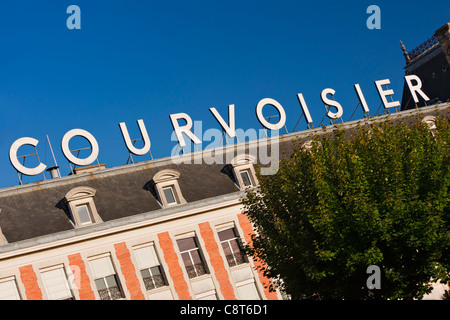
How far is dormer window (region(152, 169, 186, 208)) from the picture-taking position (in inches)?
1388

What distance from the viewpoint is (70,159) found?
118 feet

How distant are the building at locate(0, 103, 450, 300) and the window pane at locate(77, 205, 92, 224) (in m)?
0.06

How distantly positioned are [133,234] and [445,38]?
31660mm

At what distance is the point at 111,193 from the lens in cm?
3481

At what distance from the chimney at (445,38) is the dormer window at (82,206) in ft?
105

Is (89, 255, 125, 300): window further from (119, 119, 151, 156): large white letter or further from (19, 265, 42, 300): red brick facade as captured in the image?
(119, 119, 151, 156): large white letter

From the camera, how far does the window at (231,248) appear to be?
35438 mm

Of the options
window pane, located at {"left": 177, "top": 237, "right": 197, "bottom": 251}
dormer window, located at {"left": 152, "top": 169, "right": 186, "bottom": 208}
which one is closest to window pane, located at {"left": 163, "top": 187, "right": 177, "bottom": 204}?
dormer window, located at {"left": 152, "top": 169, "right": 186, "bottom": 208}

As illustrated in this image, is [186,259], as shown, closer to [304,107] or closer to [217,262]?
[217,262]

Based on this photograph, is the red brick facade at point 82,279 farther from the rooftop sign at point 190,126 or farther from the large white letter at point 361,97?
the large white letter at point 361,97

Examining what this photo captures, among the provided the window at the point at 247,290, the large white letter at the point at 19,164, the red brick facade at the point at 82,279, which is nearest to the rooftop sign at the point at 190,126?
the large white letter at the point at 19,164

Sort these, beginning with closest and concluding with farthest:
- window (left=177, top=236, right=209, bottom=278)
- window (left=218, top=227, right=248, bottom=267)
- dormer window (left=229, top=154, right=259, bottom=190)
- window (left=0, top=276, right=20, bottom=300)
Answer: window (left=0, top=276, right=20, bottom=300)
window (left=177, top=236, right=209, bottom=278)
window (left=218, top=227, right=248, bottom=267)
dormer window (left=229, top=154, right=259, bottom=190)
